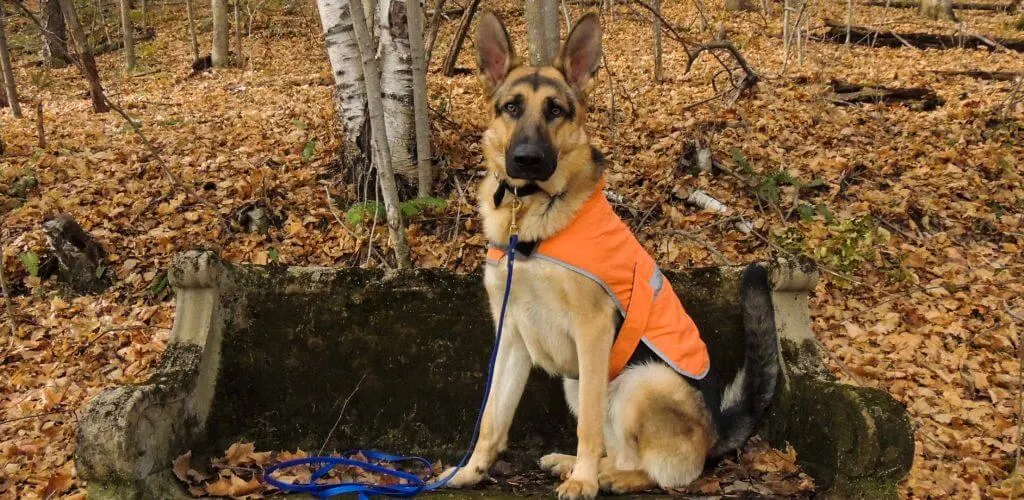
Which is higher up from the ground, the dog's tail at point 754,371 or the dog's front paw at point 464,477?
the dog's tail at point 754,371

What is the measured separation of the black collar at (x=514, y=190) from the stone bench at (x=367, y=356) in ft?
2.53

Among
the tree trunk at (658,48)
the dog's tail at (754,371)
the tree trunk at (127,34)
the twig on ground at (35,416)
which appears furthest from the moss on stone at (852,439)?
the tree trunk at (127,34)

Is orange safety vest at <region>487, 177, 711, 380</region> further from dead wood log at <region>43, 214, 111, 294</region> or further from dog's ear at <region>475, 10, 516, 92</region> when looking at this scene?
dead wood log at <region>43, 214, 111, 294</region>

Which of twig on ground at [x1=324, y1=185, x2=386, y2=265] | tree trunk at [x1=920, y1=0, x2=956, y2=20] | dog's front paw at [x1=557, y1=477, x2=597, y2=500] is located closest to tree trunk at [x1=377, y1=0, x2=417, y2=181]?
twig on ground at [x1=324, y1=185, x2=386, y2=265]

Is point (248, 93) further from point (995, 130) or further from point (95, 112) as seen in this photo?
point (995, 130)

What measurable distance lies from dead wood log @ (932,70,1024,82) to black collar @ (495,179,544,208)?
34.2 feet

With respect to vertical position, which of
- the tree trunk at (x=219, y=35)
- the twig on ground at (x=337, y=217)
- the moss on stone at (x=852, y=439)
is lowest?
the moss on stone at (x=852, y=439)

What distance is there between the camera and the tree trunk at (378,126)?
4.52 m

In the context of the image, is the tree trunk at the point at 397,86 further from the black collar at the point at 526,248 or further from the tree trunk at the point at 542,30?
the black collar at the point at 526,248

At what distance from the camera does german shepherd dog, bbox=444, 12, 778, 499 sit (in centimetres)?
316

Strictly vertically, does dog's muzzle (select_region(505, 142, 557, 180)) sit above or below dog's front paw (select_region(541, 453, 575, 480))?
above

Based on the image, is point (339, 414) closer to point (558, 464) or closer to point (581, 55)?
point (558, 464)

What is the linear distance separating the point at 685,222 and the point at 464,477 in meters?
3.86

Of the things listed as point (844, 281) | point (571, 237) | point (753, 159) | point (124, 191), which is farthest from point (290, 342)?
point (753, 159)
